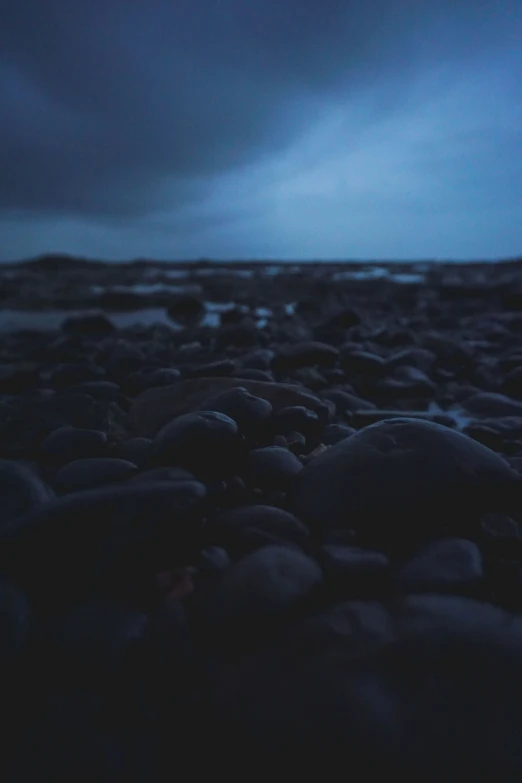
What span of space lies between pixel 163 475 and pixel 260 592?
1.42 feet

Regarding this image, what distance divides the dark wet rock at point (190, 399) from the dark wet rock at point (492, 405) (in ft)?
2.70

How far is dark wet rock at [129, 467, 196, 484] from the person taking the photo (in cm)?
113

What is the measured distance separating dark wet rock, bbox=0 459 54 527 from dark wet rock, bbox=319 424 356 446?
85cm

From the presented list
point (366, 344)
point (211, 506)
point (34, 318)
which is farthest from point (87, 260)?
point (211, 506)

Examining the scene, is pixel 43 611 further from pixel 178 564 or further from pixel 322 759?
pixel 322 759

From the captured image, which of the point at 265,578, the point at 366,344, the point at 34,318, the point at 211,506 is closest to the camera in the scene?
the point at 265,578

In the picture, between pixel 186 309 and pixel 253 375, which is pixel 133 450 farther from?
pixel 186 309

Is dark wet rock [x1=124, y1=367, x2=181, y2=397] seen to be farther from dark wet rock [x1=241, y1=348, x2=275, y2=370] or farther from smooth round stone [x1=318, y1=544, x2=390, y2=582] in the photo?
smooth round stone [x1=318, y1=544, x2=390, y2=582]

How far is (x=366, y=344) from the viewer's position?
3.64 m

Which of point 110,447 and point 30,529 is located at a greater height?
point 30,529

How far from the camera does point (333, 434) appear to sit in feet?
5.49

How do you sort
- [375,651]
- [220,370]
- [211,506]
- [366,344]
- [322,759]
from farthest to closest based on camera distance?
[366,344] → [220,370] → [211,506] → [375,651] → [322,759]

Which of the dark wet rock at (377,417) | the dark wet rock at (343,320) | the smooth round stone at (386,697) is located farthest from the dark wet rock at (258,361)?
the smooth round stone at (386,697)

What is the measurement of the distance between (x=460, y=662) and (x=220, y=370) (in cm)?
177
